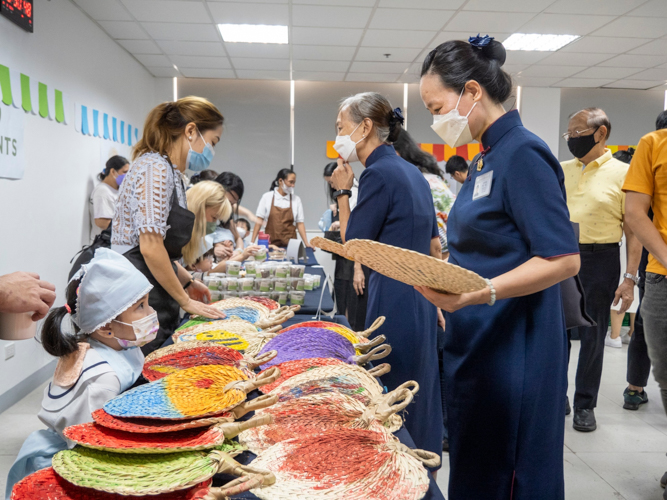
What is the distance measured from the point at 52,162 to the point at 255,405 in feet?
12.2

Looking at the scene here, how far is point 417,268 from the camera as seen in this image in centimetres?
90

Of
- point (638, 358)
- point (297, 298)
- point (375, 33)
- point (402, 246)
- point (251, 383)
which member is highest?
point (375, 33)

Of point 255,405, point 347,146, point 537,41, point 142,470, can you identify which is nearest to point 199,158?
point 347,146

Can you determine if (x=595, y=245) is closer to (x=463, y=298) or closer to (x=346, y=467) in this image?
(x=463, y=298)

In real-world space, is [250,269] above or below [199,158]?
below

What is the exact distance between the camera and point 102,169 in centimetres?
499

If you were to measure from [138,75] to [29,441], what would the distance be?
6328 mm

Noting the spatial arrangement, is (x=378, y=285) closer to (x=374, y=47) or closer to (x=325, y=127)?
(x=374, y=47)

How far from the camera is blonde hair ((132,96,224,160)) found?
1.90 metres

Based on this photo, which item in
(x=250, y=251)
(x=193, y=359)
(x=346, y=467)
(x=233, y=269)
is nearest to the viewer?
(x=346, y=467)

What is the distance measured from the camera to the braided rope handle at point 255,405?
0.95 meters

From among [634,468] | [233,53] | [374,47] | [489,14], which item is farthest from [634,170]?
[233,53]

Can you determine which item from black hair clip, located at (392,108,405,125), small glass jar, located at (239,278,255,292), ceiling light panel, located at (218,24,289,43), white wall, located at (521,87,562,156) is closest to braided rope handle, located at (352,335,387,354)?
black hair clip, located at (392,108,405,125)

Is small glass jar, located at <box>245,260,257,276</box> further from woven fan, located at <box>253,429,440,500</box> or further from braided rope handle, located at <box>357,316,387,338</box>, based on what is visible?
woven fan, located at <box>253,429,440,500</box>
